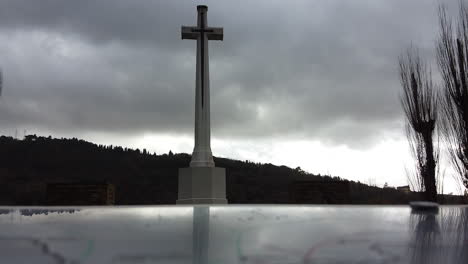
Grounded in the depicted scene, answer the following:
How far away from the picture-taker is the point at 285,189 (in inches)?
699

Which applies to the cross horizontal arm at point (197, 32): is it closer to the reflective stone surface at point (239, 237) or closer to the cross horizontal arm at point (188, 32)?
the cross horizontal arm at point (188, 32)

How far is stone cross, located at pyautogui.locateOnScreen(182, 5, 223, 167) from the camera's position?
8281 millimetres

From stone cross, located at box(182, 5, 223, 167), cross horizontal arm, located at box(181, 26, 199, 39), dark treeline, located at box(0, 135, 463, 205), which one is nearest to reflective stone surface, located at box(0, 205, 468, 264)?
stone cross, located at box(182, 5, 223, 167)

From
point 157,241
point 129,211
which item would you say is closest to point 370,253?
point 157,241

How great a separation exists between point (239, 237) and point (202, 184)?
642cm

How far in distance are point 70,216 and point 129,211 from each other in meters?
0.27

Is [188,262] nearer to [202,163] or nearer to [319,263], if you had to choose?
[319,263]

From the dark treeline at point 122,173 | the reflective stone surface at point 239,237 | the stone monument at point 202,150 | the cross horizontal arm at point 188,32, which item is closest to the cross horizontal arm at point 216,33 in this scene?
the stone monument at point 202,150

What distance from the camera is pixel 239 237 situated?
1574 millimetres

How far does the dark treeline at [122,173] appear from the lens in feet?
53.8

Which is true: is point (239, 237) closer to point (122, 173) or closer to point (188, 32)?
point (188, 32)

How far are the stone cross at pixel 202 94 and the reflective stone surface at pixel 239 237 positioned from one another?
6.15m

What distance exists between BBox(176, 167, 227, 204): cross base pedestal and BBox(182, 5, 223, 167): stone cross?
0.61ft

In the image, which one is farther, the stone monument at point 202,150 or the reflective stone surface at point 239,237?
the stone monument at point 202,150
